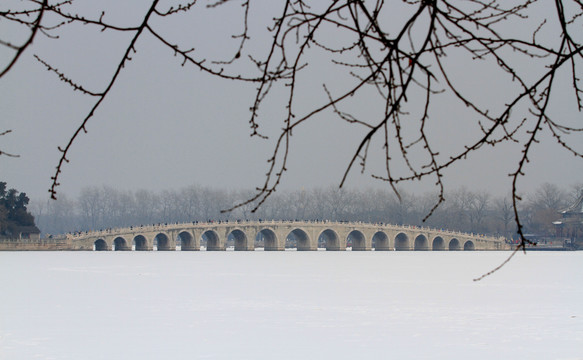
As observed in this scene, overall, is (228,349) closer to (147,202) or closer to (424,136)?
(424,136)

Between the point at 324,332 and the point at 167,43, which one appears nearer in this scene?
the point at 167,43

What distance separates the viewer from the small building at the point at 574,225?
82188 mm

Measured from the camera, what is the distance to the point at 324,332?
13.8m

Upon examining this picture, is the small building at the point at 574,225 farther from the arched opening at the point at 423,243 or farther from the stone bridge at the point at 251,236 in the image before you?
the arched opening at the point at 423,243

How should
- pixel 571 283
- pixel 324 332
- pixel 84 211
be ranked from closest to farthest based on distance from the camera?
pixel 324 332 → pixel 571 283 → pixel 84 211

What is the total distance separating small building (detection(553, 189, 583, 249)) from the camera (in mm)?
82188

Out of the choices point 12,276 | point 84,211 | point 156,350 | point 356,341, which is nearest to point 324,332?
point 356,341

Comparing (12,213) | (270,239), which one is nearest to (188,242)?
(270,239)

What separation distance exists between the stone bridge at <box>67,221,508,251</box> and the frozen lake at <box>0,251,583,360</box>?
40.4 meters

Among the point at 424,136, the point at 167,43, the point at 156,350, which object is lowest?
the point at 156,350

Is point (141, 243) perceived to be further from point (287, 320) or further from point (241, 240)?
point (287, 320)

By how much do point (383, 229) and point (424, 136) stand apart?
242 feet

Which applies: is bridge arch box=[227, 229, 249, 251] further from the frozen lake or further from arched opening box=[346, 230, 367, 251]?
the frozen lake

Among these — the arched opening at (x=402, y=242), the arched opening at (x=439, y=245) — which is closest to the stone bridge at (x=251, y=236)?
the arched opening at (x=402, y=242)
